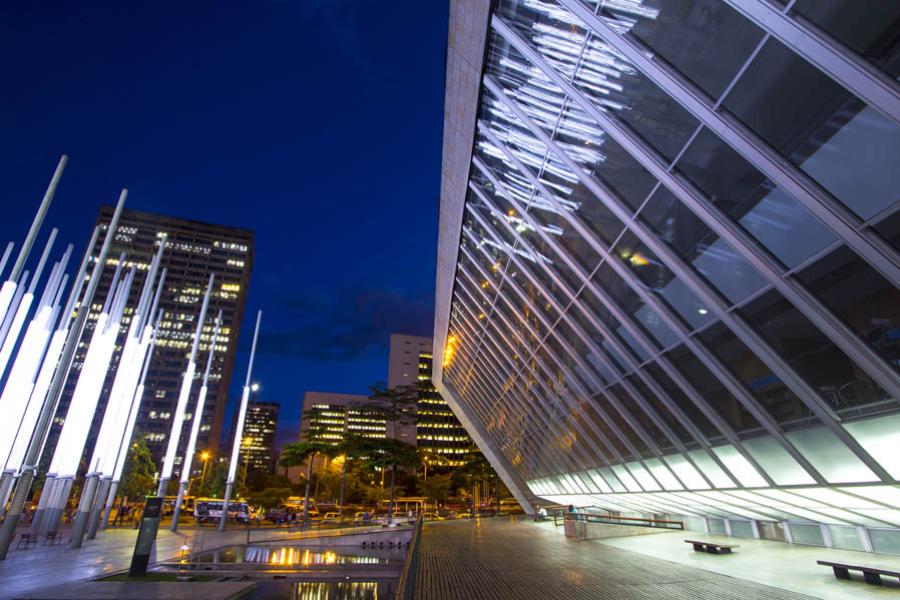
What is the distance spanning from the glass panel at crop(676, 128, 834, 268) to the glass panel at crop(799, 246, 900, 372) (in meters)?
0.34

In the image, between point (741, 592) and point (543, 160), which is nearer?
point (741, 592)

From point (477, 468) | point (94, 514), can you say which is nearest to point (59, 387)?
point (94, 514)

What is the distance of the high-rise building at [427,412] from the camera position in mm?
129375

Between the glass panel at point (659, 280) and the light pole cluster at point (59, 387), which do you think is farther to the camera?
the light pole cluster at point (59, 387)

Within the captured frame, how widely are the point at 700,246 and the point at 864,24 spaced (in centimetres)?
452

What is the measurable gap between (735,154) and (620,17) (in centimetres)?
324

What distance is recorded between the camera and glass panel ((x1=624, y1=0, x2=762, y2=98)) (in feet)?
24.2

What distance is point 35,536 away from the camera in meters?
21.3

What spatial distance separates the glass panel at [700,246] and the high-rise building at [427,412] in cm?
10536

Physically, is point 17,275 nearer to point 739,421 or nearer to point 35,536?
point 35,536

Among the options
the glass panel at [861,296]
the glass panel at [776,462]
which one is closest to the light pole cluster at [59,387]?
the glass panel at [861,296]

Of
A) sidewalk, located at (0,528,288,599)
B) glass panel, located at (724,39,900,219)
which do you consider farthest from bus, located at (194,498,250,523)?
glass panel, located at (724,39,900,219)

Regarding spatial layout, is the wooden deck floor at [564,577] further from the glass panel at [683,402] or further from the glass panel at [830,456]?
the glass panel at [683,402]

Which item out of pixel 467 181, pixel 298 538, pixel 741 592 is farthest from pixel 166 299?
pixel 741 592
